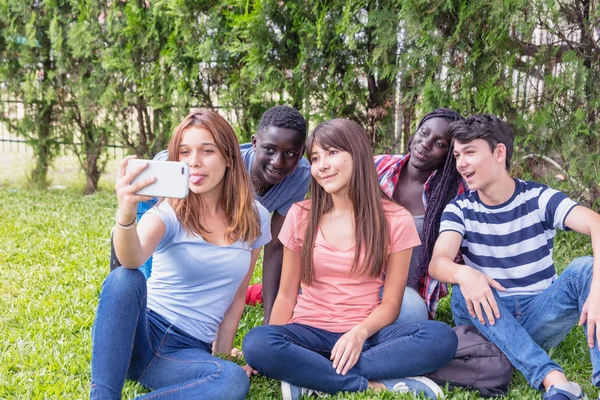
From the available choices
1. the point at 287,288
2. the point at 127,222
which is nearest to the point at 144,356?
the point at 127,222

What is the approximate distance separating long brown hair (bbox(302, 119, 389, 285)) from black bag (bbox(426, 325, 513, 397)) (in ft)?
→ 1.75

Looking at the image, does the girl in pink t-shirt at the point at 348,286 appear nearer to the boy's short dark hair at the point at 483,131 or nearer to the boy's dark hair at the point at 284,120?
the boy's dark hair at the point at 284,120

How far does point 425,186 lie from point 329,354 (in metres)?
1.15

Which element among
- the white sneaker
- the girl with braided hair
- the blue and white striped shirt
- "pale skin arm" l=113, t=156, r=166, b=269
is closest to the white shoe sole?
the white sneaker

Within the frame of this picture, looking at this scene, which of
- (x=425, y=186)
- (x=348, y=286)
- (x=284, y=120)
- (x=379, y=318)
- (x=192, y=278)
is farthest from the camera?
(x=425, y=186)

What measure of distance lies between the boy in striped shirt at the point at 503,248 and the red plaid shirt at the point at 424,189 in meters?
0.27

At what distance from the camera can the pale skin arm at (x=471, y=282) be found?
2.93 m

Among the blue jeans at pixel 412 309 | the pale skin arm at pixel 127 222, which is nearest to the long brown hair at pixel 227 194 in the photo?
the pale skin arm at pixel 127 222

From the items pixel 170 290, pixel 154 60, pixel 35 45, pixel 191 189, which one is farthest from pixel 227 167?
pixel 35 45

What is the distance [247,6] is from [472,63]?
6.68 feet

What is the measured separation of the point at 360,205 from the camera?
10.2 feet

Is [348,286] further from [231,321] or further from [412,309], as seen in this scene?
[231,321]

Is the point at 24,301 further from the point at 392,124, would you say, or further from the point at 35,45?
the point at 35,45

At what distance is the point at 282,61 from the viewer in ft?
19.0
